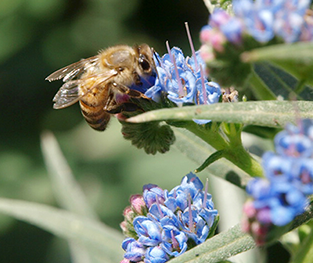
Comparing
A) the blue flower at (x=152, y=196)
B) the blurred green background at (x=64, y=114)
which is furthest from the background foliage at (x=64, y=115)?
the blue flower at (x=152, y=196)

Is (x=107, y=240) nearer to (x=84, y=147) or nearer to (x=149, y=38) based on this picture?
(x=84, y=147)

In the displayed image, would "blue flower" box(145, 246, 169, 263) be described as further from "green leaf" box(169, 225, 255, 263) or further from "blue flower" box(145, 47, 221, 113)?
"blue flower" box(145, 47, 221, 113)

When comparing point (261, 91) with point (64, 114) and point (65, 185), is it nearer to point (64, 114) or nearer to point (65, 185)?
point (65, 185)

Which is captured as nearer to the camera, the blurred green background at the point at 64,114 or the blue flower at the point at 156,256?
the blue flower at the point at 156,256

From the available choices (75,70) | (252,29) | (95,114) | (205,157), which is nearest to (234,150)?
(205,157)

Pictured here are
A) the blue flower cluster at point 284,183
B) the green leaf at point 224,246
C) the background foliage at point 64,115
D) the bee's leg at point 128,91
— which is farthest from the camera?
the background foliage at point 64,115

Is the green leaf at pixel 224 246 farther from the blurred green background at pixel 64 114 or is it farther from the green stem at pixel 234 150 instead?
the blurred green background at pixel 64 114

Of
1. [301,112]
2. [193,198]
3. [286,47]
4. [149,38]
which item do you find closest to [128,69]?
[193,198]

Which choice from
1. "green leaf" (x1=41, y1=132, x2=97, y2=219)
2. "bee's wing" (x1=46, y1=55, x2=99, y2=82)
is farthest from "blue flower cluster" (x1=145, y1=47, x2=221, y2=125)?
"green leaf" (x1=41, y1=132, x2=97, y2=219)
